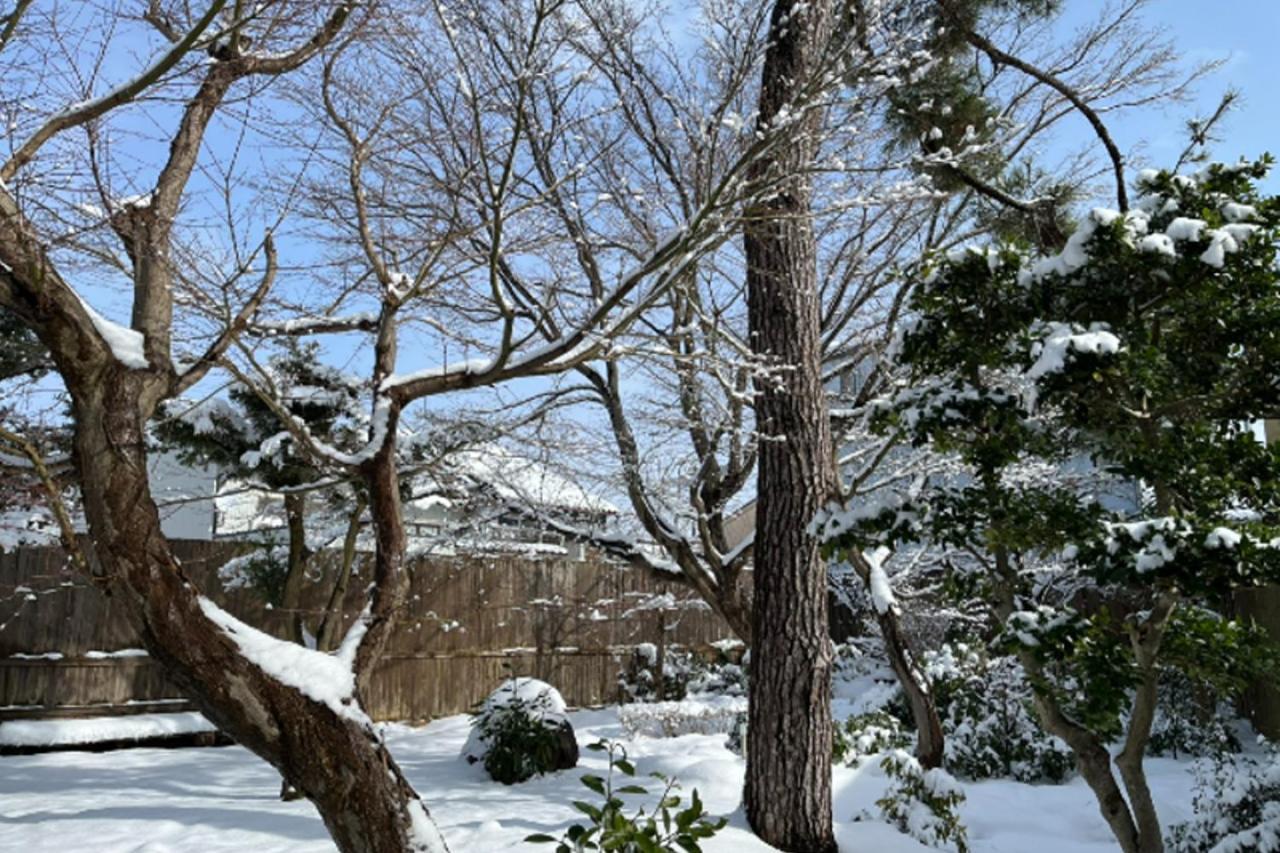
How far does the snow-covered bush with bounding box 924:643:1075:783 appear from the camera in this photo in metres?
8.32

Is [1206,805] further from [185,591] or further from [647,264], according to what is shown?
[185,591]

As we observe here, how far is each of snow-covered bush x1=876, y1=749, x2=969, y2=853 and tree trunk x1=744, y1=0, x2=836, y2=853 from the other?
806mm

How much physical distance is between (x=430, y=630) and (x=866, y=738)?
14.8 ft

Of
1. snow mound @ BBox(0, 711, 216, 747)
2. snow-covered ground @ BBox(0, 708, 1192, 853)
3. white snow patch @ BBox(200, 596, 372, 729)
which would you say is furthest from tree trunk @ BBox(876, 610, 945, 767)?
snow mound @ BBox(0, 711, 216, 747)

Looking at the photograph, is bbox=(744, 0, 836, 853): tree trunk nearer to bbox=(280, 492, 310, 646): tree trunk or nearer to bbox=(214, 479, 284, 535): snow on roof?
bbox=(214, 479, 284, 535): snow on roof

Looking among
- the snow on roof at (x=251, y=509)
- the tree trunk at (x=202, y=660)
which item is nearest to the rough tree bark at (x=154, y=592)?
the tree trunk at (x=202, y=660)

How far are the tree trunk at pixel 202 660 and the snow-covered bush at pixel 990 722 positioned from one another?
19.4 feet

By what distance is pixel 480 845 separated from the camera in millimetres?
4805

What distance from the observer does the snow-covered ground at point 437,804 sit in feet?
16.6

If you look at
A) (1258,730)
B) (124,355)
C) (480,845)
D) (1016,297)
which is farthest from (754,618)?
(1258,730)

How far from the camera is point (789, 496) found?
582 centimetres

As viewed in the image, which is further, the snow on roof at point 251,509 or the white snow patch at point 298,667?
the snow on roof at point 251,509

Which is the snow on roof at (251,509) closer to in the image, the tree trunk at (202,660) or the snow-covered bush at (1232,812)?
the tree trunk at (202,660)

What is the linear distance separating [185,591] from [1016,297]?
3556mm
